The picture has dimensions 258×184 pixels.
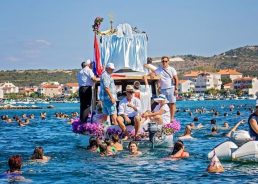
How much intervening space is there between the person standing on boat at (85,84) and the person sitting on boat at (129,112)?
2.35 meters

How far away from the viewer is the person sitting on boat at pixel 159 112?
861 inches

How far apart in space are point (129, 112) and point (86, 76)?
2.85m

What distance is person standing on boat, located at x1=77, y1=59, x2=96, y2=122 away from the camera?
78.0 ft

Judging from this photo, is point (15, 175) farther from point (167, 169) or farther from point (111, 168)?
point (167, 169)

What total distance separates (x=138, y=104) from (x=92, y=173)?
484cm

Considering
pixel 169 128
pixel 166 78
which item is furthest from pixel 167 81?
pixel 169 128

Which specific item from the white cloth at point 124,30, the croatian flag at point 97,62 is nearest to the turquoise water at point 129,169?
the croatian flag at point 97,62

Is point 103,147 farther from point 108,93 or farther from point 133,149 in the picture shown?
point 108,93

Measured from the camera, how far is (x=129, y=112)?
2183cm

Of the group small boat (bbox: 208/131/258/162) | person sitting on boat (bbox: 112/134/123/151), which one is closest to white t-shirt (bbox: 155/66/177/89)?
person sitting on boat (bbox: 112/134/123/151)

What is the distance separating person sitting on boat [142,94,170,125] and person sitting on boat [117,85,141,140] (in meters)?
0.45

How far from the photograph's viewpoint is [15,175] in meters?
16.2

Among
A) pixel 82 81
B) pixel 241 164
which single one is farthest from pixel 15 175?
pixel 82 81

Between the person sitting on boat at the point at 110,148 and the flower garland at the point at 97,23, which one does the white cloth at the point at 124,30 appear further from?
the person sitting on boat at the point at 110,148
